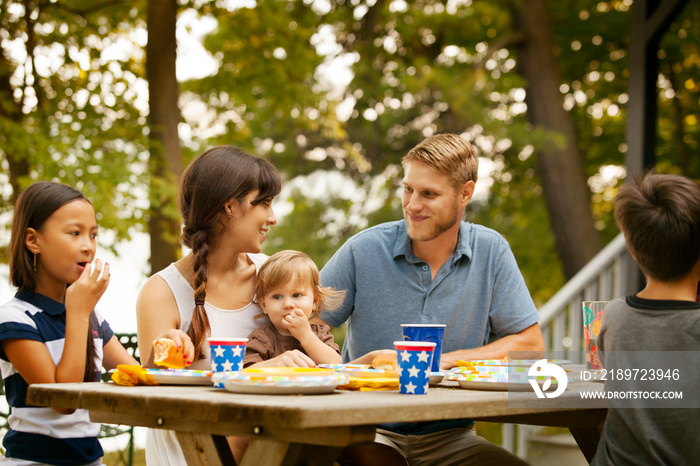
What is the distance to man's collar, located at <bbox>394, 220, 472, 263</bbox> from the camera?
2673 millimetres

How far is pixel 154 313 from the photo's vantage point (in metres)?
2.16

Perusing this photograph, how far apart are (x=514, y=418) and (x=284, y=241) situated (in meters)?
8.53

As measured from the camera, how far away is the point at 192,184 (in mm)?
2236

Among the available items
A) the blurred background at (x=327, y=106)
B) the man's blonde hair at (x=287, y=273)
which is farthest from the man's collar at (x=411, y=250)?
the blurred background at (x=327, y=106)

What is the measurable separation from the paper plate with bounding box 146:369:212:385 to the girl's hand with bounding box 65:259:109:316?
0.31 m

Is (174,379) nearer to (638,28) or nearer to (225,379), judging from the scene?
(225,379)

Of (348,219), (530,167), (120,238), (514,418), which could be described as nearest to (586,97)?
(530,167)

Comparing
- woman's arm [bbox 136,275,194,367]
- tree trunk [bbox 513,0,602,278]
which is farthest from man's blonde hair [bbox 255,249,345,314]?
tree trunk [bbox 513,0,602,278]

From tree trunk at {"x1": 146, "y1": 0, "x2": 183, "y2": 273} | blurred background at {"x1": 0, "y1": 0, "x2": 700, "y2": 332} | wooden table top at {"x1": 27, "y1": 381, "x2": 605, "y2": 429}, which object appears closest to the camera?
wooden table top at {"x1": 27, "y1": 381, "x2": 605, "y2": 429}

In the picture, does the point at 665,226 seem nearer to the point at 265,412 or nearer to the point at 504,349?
the point at 504,349

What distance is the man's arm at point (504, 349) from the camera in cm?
240

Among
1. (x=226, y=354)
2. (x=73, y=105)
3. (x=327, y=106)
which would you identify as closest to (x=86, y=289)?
(x=226, y=354)

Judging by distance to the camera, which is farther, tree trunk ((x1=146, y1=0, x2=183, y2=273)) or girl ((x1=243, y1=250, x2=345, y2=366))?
tree trunk ((x1=146, y1=0, x2=183, y2=273))

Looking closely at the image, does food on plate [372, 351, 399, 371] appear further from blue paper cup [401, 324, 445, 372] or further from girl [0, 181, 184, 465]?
girl [0, 181, 184, 465]
